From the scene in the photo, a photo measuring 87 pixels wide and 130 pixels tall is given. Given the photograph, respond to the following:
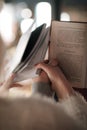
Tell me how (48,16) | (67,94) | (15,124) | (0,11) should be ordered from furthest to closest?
(0,11)
(48,16)
(67,94)
(15,124)

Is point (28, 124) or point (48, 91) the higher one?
point (28, 124)

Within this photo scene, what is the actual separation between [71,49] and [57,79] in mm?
123

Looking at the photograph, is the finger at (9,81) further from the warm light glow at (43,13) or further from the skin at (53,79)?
the warm light glow at (43,13)

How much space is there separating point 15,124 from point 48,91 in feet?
1.52

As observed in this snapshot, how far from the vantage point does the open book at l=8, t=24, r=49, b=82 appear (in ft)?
3.10

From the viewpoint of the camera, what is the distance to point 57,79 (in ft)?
2.96

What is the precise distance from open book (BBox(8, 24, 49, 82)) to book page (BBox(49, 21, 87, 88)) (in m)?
0.03

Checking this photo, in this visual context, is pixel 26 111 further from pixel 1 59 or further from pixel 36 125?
pixel 1 59

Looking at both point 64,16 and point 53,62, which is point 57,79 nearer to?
point 53,62

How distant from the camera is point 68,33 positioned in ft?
3.05

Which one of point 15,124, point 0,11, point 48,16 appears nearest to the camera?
point 15,124

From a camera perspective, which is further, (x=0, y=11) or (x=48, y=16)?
(x=0, y=11)

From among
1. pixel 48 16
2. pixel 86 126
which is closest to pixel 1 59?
pixel 48 16

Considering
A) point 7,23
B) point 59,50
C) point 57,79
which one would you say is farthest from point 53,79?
point 7,23
